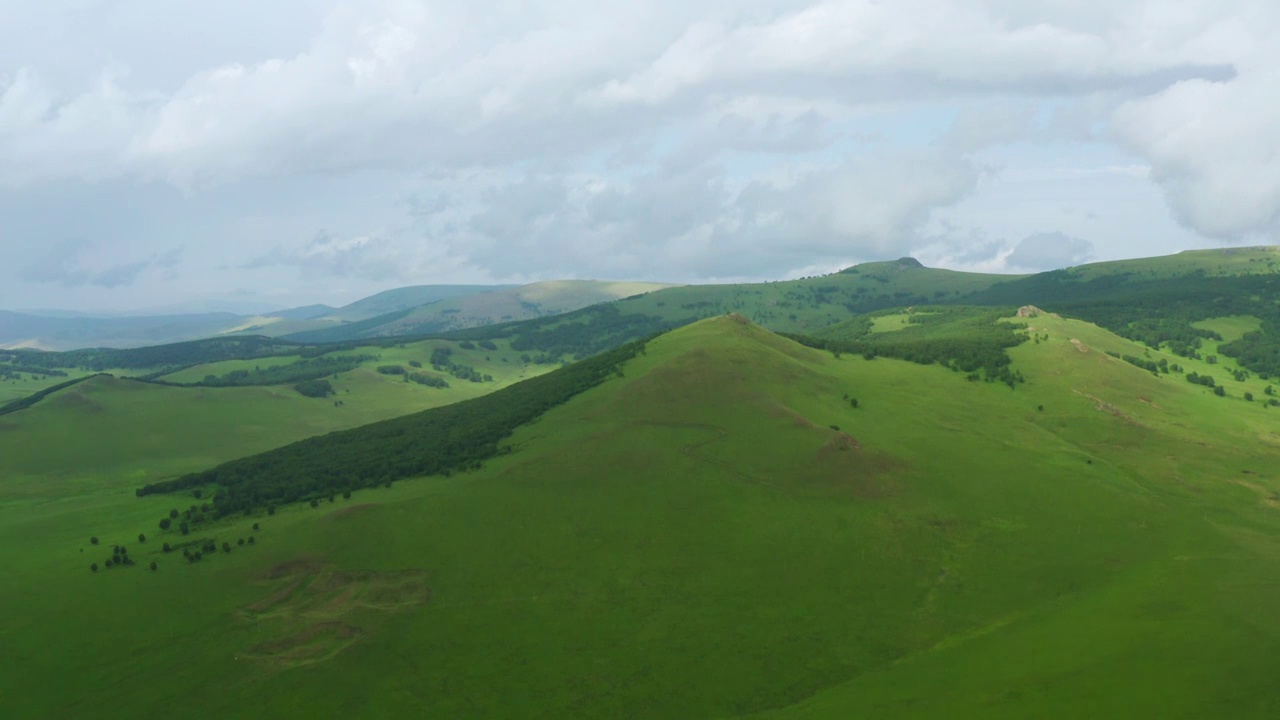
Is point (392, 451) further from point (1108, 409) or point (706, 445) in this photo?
point (1108, 409)

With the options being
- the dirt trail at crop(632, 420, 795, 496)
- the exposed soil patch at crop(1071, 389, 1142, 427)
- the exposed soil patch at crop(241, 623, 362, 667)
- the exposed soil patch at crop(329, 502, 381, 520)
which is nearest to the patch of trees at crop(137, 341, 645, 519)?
the exposed soil patch at crop(329, 502, 381, 520)

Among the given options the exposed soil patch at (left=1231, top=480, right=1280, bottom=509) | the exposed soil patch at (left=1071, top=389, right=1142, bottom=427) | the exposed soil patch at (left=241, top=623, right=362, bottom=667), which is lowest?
the exposed soil patch at (left=1231, top=480, right=1280, bottom=509)

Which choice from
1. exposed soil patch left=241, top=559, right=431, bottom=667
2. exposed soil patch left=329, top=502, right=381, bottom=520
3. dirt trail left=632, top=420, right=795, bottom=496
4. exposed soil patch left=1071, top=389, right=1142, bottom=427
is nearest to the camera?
exposed soil patch left=241, top=559, right=431, bottom=667

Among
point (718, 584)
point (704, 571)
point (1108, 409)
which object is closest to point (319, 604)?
point (704, 571)

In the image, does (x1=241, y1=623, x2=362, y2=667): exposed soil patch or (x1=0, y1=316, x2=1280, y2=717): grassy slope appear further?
(x1=241, y1=623, x2=362, y2=667): exposed soil patch

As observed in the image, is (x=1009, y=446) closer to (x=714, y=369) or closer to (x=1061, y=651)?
(x=714, y=369)

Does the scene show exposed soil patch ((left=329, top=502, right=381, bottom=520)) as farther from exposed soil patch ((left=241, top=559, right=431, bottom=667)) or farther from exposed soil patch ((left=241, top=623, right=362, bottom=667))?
exposed soil patch ((left=241, top=623, right=362, bottom=667))
